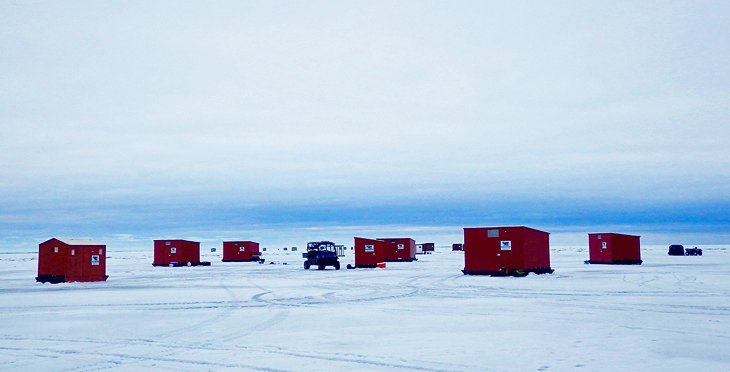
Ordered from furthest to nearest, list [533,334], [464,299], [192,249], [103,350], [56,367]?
[192,249]
[464,299]
[533,334]
[103,350]
[56,367]

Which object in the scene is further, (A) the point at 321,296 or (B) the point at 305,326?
(A) the point at 321,296

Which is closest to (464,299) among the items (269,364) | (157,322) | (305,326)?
(305,326)

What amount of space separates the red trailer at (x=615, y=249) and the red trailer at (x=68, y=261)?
1883 inches

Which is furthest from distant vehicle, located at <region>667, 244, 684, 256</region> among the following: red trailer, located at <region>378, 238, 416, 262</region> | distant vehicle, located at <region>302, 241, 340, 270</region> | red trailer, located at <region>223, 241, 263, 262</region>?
red trailer, located at <region>223, 241, 263, 262</region>

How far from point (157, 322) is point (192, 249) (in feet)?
200

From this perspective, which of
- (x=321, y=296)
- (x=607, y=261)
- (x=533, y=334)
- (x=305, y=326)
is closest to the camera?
(x=533, y=334)

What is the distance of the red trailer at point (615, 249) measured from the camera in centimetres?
6341

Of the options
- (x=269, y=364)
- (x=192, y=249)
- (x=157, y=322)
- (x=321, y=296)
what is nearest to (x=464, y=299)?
(x=321, y=296)

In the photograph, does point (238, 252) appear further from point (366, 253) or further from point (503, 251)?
point (503, 251)

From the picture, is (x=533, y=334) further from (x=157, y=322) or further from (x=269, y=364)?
(x=157, y=322)

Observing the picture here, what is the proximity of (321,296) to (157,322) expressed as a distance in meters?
10.3

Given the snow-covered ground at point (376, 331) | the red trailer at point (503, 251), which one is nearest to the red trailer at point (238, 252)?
the red trailer at point (503, 251)

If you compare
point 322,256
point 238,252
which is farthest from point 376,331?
point 238,252

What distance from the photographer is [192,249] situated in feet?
256
